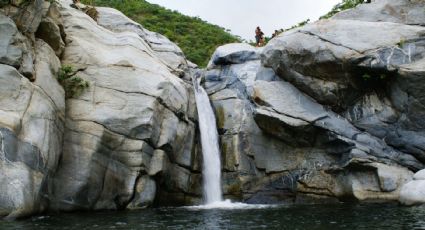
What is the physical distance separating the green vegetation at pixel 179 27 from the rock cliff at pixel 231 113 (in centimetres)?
2658

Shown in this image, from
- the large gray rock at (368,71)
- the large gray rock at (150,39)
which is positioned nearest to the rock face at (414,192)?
the large gray rock at (368,71)

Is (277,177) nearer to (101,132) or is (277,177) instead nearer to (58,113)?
(101,132)

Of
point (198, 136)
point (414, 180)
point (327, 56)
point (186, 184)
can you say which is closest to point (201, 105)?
point (198, 136)

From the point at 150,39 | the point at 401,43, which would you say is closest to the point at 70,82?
the point at 150,39

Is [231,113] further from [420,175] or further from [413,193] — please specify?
[413,193]

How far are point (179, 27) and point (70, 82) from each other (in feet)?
135

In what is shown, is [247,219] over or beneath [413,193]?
beneath

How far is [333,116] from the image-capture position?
87.9 feet

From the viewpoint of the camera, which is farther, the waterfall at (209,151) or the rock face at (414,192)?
the waterfall at (209,151)

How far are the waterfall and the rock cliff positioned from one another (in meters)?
0.45

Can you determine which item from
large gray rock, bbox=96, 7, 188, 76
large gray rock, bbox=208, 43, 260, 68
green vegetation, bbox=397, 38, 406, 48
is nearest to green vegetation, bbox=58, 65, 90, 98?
large gray rock, bbox=96, 7, 188, 76

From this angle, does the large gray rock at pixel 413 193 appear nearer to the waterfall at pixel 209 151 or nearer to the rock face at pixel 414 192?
the rock face at pixel 414 192

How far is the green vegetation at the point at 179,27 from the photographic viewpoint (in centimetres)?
5859

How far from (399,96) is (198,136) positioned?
1082 cm
